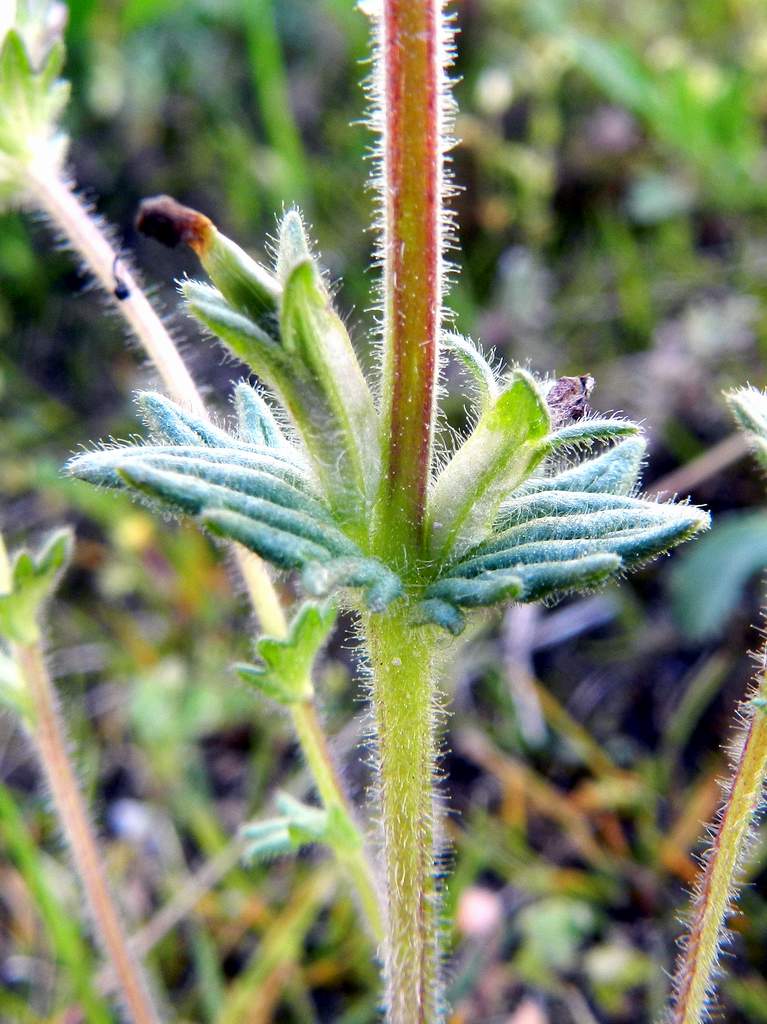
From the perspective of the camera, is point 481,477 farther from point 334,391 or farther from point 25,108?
point 25,108

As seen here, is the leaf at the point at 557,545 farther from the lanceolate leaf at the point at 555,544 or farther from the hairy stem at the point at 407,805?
the hairy stem at the point at 407,805

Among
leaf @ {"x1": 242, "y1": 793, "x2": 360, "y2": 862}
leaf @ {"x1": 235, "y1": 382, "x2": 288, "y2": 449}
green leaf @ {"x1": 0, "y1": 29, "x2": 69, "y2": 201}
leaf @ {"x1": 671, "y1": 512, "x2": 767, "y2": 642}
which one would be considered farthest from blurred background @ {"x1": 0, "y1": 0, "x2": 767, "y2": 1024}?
green leaf @ {"x1": 0, "y1": 29, "x2": 69, "y2": 201}

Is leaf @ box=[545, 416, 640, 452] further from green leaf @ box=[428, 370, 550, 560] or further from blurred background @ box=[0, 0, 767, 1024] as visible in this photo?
blurred background @ box=[0, 0, 767, 1024]

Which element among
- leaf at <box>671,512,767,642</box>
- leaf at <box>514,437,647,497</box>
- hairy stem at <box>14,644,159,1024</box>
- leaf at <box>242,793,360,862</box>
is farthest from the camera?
leaf at <box>671,512,767,642</box>

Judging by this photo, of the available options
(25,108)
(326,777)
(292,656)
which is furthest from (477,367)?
(25,108)

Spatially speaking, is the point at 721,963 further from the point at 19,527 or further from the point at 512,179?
the point at 512,179

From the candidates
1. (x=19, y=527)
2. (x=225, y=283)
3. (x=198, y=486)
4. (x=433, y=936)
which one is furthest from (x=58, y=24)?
(x=19, y=527)

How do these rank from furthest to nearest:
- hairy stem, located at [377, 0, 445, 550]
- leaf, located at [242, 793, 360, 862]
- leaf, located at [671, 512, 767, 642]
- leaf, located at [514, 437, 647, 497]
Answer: leaf, located at [671, 512, 767, 642] < leaf, located at [242, 793, 360, 862] < leaf, located at [514, 437, 647, 497] < hairy stem, located at [377, 0, 445, 550]
